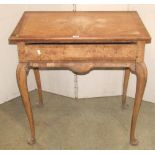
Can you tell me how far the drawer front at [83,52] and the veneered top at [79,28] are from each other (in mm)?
40

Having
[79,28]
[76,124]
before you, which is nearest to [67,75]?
[76,124]

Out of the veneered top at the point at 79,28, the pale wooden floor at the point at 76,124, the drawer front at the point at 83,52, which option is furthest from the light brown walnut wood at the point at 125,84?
the drawer front at the point at 83,52

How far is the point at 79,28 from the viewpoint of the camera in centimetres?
147

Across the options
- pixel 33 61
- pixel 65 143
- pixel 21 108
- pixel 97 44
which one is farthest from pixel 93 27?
pixel 21 108

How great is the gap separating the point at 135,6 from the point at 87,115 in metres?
0.77

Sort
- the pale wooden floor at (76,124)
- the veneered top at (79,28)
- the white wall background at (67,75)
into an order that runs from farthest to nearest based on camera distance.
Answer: the white wall background at (67,75)
the pale wooden floor at (76,124)
the veneered top at (79,28)

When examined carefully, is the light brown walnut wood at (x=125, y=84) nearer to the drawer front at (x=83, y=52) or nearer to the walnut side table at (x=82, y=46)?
the walnut side table at (x=82, y=46)

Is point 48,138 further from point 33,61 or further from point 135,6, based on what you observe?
point 135,6

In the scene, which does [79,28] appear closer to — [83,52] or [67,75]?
[83,52]

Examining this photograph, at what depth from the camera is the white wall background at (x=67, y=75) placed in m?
1.86

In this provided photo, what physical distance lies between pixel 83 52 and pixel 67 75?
2.34ft

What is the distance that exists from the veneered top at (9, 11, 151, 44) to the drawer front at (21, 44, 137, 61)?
0.04m

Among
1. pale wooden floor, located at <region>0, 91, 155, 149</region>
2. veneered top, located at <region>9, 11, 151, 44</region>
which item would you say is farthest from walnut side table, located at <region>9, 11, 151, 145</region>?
pale wooden floor, located at <region>0, 91, 155, 149</region>

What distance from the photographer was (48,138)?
1784mm
